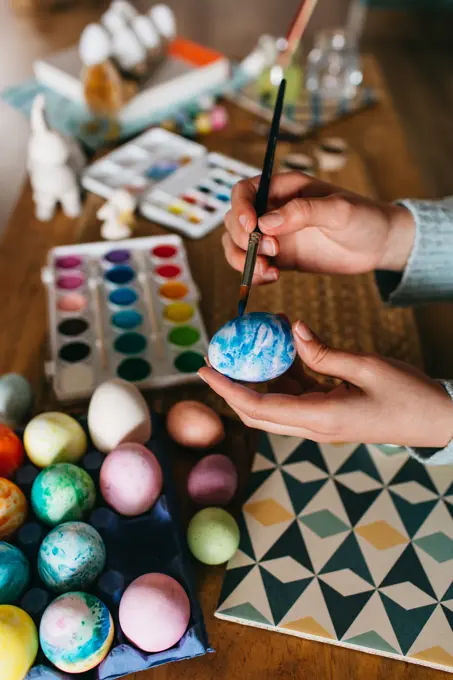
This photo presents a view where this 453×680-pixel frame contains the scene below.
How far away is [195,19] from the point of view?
2.36 meters

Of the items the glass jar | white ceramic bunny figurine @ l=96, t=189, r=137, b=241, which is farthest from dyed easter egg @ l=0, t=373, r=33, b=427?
the glass jar

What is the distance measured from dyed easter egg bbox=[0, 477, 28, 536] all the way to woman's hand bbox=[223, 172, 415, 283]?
37 centimetres

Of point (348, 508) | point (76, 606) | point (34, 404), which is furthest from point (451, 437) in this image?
point (34, 404)

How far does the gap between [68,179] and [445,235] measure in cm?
64

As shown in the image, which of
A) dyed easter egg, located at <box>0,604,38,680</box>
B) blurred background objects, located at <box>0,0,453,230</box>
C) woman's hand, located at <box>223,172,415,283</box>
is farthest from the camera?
blurred background objects, located at <box>0,0,453,230</box>

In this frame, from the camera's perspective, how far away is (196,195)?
1149 mm

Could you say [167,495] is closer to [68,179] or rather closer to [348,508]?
[348,508]

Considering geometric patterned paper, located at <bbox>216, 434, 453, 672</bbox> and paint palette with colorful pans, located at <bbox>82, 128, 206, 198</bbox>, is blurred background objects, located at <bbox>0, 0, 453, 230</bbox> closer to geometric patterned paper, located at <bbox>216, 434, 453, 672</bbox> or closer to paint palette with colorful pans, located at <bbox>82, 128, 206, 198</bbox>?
paint palette with colorful pans, located at <bbox>82, 128, 206, 198</bbox>

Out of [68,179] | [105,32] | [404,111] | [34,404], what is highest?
[105,32]

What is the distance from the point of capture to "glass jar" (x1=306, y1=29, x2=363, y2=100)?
148 centimetres

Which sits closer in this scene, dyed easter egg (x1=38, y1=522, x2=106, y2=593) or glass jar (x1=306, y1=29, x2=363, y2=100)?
dyed easter egg (x1=38, y1=522, x2=106, y2=593)

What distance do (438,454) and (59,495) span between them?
1.32 ft

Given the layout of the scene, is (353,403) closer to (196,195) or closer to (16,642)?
(16,642)

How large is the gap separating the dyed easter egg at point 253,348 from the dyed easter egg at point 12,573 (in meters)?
0.27
